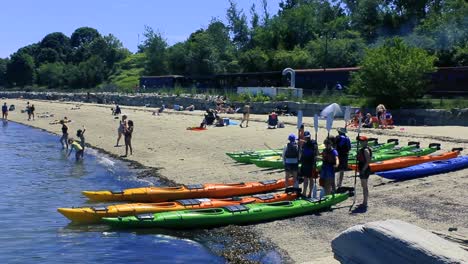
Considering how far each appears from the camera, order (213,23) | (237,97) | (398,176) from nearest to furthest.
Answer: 1. (398,176)
2. (237,97)
3. (213,23)

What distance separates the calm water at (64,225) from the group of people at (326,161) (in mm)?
3278

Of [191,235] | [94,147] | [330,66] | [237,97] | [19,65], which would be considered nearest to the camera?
[191,235]

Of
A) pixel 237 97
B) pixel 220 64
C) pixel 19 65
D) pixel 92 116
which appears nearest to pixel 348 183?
pixel 237 97

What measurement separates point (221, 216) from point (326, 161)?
2621 mm

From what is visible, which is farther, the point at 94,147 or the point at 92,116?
the point at 92,116

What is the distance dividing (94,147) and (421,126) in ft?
53.1

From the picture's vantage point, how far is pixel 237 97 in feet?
142

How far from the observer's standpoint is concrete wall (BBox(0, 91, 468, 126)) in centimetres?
2892

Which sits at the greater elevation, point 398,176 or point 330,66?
point 330,66

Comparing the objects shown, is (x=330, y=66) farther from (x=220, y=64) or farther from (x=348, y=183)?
(x=348, y=183)

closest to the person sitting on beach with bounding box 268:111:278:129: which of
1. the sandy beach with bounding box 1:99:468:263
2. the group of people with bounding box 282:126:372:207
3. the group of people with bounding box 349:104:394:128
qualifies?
the sandy beach with bounding box 1:99:468:263

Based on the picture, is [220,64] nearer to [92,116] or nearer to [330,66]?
[330,66]

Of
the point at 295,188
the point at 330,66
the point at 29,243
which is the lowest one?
the point at 29,243

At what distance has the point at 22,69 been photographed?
111125 mm
